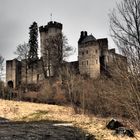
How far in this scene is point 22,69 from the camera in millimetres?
64062

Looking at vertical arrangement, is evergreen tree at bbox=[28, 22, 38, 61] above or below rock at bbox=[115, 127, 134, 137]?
above

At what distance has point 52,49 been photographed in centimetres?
5884

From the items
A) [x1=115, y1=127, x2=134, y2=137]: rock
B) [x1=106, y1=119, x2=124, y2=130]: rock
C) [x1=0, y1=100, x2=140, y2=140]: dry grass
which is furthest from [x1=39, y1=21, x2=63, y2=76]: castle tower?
[x1=115, y1=127, x2=134, y2=137]: rock

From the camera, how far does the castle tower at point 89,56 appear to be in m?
59.2

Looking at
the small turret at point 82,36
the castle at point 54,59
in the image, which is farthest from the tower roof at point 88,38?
the small turret at point 82,36

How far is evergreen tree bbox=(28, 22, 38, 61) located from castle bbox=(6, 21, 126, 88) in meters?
1.18

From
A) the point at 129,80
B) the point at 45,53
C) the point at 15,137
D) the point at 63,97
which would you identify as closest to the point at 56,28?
the point at 45,53

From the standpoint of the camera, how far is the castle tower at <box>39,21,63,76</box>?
57.7m

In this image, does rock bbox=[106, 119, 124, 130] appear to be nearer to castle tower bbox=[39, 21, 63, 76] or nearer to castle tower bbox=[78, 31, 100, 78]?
castle tower bbox=[39, 21, 63, 76]

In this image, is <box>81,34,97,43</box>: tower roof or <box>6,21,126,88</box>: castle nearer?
<box>6,21,126,88</box>: castle

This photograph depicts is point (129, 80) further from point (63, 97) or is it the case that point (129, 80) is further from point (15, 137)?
point (63, 97)

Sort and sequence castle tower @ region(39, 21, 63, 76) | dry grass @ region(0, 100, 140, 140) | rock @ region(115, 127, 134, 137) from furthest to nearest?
castle tower @ region(39, 21, 63, 76) → dry grass @ region(0, 100, 140, 140) → rock @ region(115, 127, 134, 137)

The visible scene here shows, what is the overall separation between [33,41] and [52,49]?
6.61 meters

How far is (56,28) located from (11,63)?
977 cm
